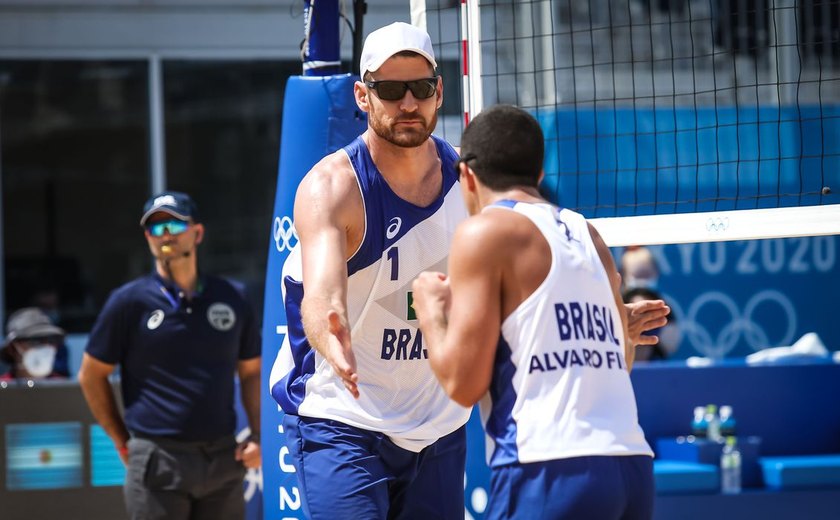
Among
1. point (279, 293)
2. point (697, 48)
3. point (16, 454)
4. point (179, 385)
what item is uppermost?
point (697, 48)

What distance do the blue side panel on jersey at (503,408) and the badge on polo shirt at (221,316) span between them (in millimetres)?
3350

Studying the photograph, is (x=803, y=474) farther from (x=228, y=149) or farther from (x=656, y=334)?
(x=228, y=149)

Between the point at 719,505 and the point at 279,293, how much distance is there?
3461 millimetres

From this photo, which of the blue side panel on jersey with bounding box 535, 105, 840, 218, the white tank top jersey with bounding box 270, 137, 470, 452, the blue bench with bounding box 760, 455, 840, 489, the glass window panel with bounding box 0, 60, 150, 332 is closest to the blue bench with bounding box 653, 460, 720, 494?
the blue bench with bounding box 760, 455, 840, 489

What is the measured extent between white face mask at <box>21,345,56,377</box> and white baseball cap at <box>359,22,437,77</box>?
4.86 meters

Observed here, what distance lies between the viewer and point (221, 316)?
6250 mm

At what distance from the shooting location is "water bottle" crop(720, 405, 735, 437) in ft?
24.6

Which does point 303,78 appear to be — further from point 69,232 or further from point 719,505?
point 69,232

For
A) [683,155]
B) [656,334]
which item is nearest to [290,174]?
[656,334]

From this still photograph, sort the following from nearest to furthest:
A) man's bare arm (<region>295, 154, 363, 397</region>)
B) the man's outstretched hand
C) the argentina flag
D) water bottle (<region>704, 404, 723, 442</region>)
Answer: man's bare arm (<region>295, 154, 363, 397</region>)
the man's outstretched hand
the argentina flag
water bottle (<region>704, 404, 723, 442</region>)

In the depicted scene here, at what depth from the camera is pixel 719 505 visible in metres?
7.26

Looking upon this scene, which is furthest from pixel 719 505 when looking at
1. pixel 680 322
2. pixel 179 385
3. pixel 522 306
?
pixel 522 306

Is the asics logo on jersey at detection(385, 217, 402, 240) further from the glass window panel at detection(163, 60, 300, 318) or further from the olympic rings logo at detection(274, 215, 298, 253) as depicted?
the glass window panel at detection(163, 60, 300, 318)

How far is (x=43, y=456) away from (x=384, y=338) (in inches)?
154
